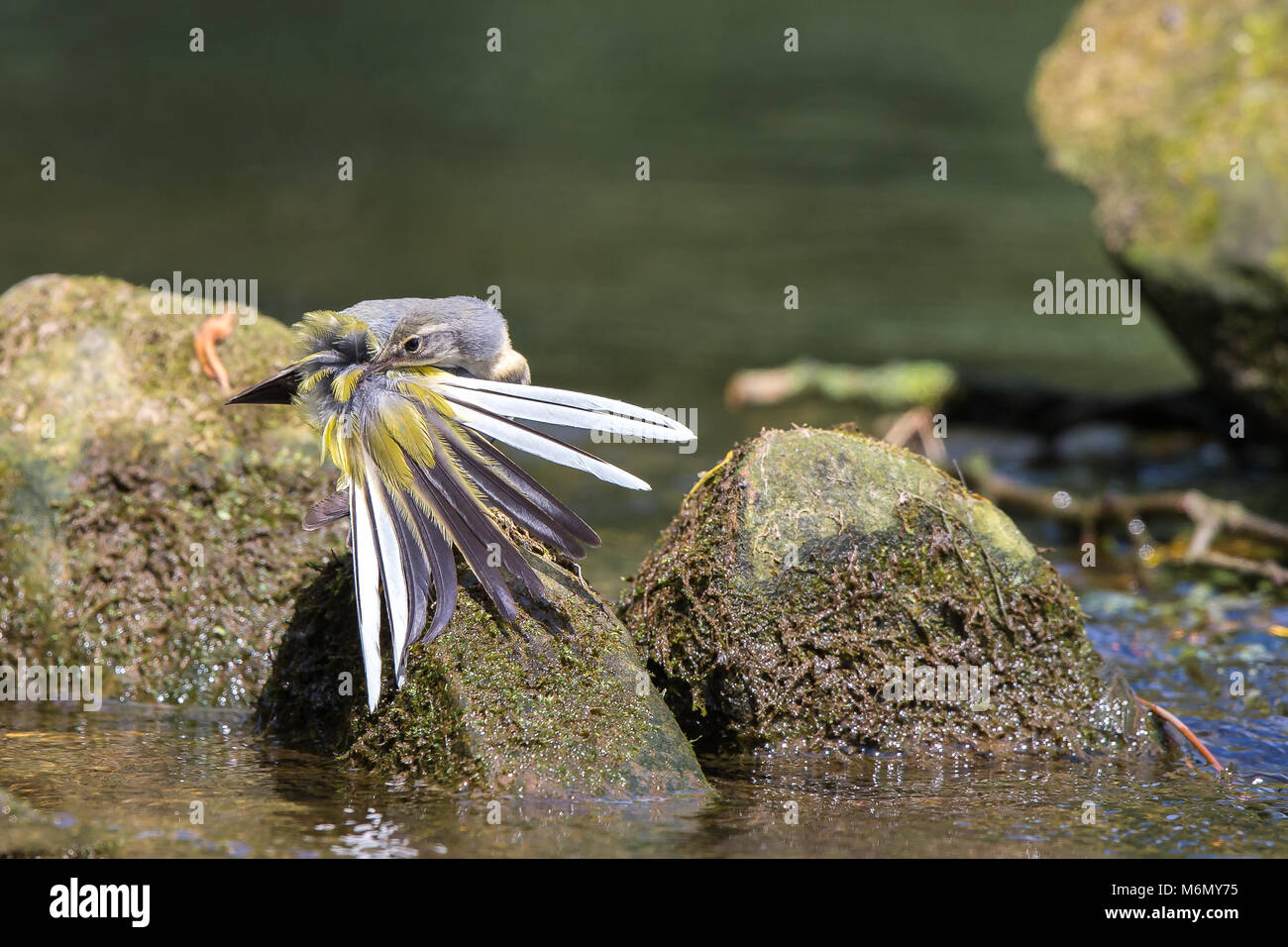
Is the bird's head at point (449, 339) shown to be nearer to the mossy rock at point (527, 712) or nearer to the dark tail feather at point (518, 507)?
the dark tail feather at point (518, 507)

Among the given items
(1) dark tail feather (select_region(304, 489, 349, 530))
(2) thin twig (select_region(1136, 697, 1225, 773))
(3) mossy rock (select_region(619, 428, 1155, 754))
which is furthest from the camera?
(2) thin twig (select_region(1136, 697, 1225, 773))

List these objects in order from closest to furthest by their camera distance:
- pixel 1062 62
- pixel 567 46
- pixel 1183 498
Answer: pixel 1183 498, pixel 1062 62, pixel 567 46

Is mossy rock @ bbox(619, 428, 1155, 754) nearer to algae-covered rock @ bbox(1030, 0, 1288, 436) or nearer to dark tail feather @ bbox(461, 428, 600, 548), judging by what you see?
dark tail feather @ bbox(461, 428, 600, 548)

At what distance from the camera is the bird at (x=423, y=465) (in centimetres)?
436

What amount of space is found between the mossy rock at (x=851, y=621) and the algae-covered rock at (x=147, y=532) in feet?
5.18

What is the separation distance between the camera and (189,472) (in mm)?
5617

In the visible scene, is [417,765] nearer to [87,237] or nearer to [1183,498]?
[1183,498]

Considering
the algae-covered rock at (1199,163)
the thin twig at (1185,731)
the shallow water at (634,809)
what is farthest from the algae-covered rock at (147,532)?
the algae-covered rock at (1199,163)

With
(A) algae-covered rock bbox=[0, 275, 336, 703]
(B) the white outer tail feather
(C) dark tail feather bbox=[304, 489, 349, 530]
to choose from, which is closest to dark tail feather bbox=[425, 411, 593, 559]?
(B) the white outer tail feather

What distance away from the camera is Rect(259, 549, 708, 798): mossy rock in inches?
168

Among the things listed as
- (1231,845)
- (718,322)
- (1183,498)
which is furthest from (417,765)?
(718,322)

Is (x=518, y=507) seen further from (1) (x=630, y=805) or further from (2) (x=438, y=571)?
(1) (x=630, y=805)

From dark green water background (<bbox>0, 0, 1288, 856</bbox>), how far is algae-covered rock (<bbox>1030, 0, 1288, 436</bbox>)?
2.37m
